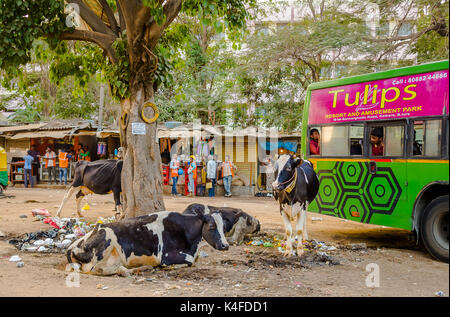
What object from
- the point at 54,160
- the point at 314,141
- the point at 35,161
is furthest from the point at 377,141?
the point at 35,161

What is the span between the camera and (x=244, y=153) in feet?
65.9

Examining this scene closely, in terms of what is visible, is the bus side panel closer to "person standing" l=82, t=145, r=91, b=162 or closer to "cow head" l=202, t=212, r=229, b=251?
"cow head" l=202, t=212, r=229, b=251

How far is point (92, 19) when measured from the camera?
29.4ft

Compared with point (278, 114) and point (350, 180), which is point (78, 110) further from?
point (350, 180)

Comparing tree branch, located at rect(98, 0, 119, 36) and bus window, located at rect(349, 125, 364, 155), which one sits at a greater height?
tree branch, located at rect(98, 0, 119, 36)

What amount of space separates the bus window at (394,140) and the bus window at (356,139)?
57cm

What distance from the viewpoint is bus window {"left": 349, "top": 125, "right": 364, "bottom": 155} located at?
27.1 ft

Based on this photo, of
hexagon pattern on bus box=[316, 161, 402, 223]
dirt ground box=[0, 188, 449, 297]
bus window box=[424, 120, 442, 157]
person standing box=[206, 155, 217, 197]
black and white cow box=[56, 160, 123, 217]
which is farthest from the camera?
person standing box=[206, 155, 217, 197]

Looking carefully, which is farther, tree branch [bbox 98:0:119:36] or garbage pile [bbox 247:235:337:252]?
tree branch [bbox 98:0:119:36]

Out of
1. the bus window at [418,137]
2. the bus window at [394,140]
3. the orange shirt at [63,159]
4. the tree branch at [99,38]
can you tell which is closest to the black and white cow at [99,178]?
the tree branch at [99,38]

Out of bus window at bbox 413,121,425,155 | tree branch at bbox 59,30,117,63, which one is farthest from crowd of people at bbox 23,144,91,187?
bus window at bbox 413,121,425,155

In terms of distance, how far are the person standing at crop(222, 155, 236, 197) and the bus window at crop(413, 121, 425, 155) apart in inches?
474

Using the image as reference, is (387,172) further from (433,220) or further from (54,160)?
(54,160)
